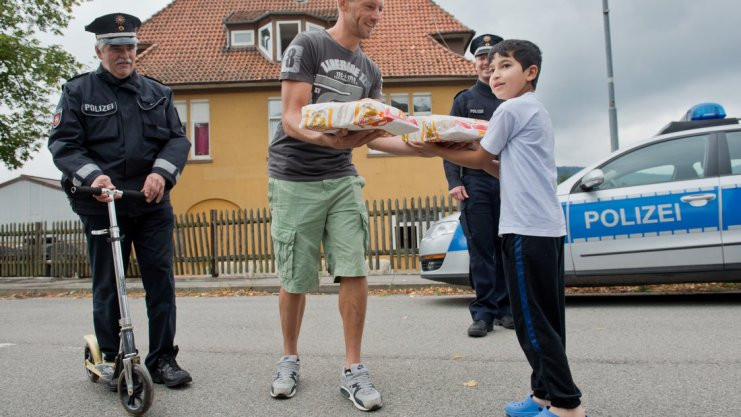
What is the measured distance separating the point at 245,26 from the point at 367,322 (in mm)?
19778

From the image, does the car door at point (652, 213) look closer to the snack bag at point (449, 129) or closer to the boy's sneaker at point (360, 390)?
the boy's sneaker at point (360, 390)

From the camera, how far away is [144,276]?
399 centimetres

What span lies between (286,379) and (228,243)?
38.9 ft

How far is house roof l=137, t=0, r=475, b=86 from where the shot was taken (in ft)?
73.7

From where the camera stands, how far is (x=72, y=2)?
2216cm

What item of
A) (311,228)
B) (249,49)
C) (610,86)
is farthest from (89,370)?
(249,49)

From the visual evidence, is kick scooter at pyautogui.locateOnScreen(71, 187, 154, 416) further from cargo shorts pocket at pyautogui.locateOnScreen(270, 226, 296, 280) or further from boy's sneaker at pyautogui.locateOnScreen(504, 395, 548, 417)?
boy's sneaker at pyautogui.locateOnScreen(504, 395, 548, 417)

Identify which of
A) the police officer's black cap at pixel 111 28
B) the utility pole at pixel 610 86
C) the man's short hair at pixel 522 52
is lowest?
the man's short hair at pixel 522 52

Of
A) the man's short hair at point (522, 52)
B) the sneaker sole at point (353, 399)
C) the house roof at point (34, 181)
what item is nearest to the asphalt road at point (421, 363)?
the sneaker sole at point (353, 399)

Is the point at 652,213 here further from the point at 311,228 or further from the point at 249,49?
the point at 249,49

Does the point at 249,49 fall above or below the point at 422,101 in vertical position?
above

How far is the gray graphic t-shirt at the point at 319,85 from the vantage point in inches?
141

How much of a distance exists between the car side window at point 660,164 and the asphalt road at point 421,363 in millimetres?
1256

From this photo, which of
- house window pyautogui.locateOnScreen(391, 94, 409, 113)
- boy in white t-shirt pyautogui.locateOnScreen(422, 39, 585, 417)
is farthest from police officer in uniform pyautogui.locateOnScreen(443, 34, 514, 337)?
house window pyautogui.locateOnScreen(391, 94, 409, 113)
